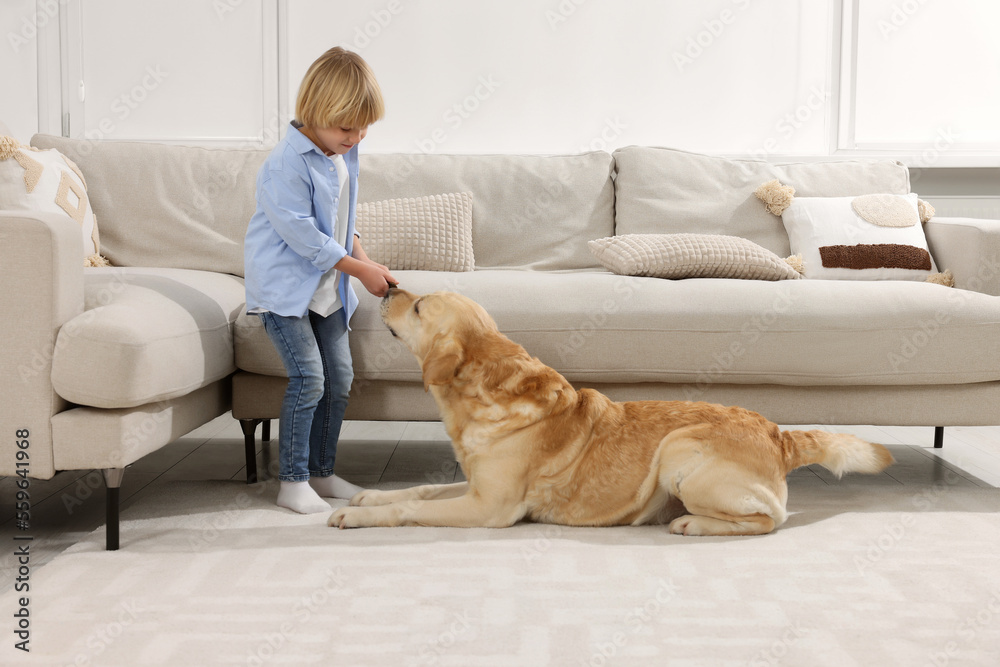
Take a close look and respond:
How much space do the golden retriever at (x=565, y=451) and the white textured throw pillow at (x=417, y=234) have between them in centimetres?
81

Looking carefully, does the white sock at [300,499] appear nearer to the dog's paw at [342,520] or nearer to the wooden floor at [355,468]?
the dog's paw at [342,520]

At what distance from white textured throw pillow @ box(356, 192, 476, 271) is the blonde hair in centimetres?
68

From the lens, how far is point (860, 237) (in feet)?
9.67

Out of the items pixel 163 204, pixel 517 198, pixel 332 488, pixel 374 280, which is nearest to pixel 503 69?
pixel 517 198

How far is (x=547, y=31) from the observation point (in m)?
4.00

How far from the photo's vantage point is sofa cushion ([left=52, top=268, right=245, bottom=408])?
5.70 ft

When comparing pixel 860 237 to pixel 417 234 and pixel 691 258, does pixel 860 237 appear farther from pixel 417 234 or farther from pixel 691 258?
pixel 417 234

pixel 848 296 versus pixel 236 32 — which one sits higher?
pixel 236 32

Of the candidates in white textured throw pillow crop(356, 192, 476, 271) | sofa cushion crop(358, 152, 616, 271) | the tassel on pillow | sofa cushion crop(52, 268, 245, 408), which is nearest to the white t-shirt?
sofa cushion crop(52, 268, 245, 408)

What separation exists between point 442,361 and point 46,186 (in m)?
1.63

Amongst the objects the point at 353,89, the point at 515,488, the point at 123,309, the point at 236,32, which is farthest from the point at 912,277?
the point at 236,32

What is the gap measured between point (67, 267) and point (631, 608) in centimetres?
140

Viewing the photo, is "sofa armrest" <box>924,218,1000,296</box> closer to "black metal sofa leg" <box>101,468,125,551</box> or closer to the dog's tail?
the dog's tail

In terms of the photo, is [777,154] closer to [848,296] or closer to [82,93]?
[848,296]
